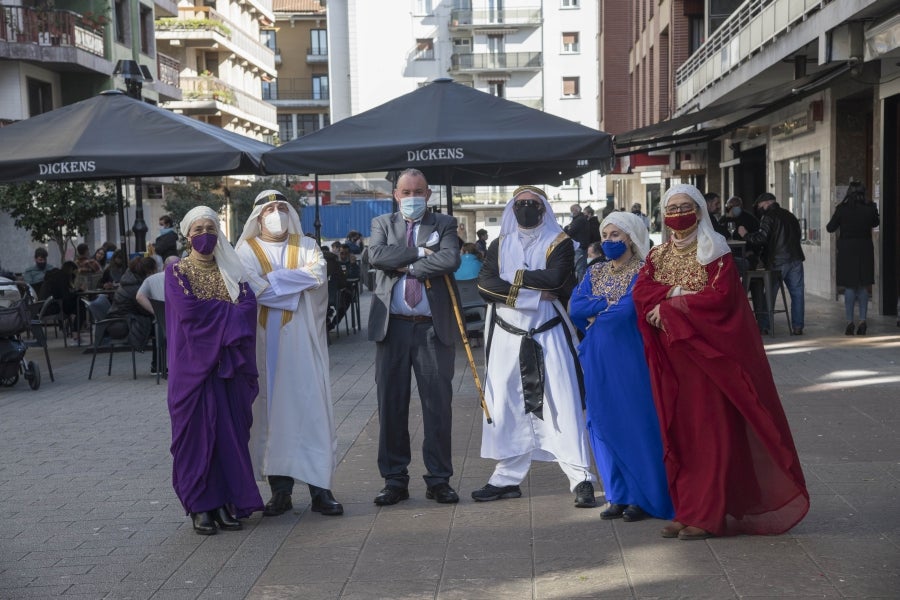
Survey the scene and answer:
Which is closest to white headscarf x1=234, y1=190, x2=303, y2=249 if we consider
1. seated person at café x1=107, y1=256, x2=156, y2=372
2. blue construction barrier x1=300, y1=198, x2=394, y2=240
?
seated person at café x1=107, y1=256, x2=156, y2=372

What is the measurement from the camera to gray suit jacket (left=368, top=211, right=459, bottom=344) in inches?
275

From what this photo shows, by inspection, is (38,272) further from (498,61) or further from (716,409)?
(498,61)

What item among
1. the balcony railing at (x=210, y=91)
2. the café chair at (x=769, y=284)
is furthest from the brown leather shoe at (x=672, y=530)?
the balcony railing at (x=210, y=91)

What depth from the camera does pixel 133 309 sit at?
43.2 feet

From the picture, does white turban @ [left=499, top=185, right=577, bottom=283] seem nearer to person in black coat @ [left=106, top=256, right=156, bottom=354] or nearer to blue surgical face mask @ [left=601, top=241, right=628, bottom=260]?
blue surgical face mask @ [left=601, top=241, right=628, bottom=260]

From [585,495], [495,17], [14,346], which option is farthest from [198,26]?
[585,495]

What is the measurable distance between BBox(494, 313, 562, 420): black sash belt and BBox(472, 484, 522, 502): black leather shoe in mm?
482

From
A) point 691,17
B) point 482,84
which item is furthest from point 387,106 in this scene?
point 482,84

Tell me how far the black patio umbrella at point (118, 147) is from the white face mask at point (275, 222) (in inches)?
229

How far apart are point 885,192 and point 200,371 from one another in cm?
1402

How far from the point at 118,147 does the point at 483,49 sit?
67066 millimetres

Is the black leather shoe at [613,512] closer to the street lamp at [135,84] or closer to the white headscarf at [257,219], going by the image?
the white headscarf at [257,219]

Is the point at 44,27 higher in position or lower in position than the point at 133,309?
higher

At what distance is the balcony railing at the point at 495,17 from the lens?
7700 cm
